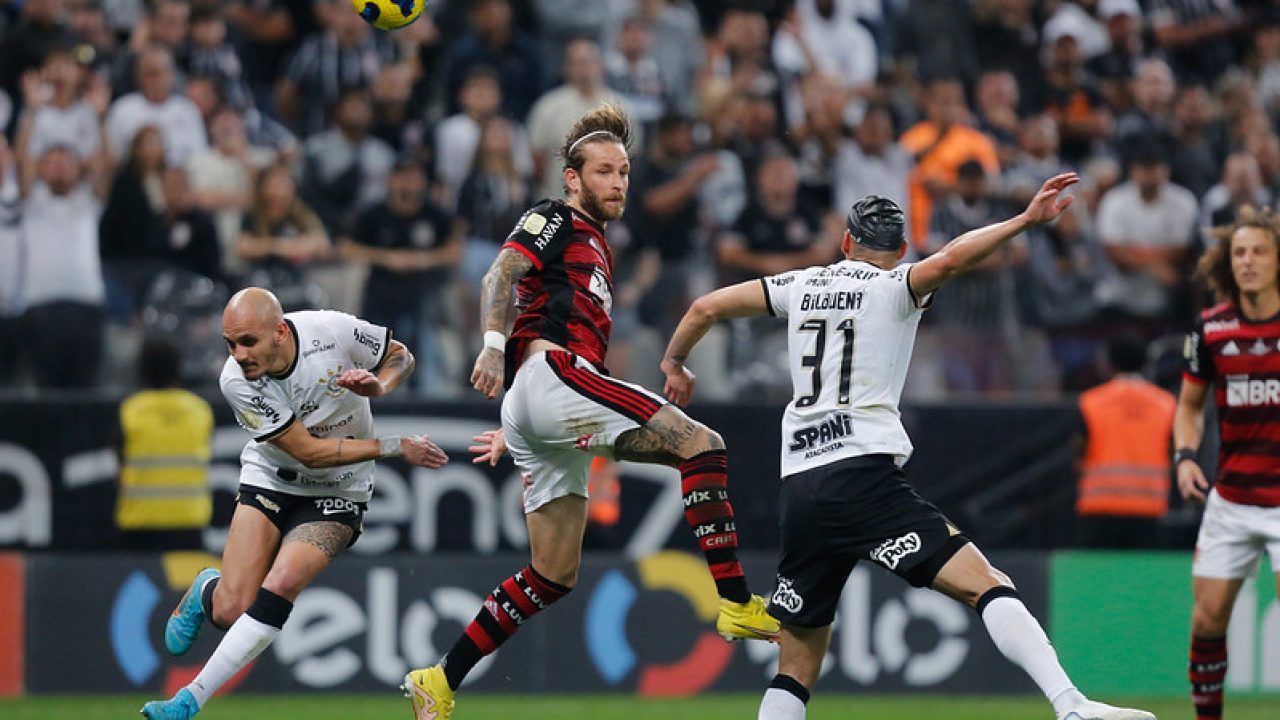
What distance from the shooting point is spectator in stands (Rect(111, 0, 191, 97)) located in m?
16.6

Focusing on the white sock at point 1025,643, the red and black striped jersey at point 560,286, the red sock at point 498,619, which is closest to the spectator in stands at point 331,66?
the red and black striped jersey at point 560,286

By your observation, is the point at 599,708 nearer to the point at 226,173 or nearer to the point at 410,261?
the point at 410,261

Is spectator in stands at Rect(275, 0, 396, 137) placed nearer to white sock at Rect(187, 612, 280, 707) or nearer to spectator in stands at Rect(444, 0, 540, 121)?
spectator in stands at Rect(444, 0, 540, 121)

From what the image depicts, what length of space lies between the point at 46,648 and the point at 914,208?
7729 mm

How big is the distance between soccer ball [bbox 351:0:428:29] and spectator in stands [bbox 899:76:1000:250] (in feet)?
22.4

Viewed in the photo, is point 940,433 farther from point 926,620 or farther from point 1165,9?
point 1165,9

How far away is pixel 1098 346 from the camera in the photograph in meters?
15.9

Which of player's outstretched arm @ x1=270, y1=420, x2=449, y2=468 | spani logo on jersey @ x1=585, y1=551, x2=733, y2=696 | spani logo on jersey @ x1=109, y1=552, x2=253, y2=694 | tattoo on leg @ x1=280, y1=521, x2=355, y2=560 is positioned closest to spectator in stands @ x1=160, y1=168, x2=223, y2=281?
spani logo on jersey @ x1=109, y1=552, x2=253, y2=694

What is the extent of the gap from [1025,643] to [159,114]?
10.0m

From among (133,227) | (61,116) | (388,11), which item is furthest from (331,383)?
(61,116)

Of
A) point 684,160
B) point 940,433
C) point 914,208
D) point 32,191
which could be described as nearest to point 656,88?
point 684,160

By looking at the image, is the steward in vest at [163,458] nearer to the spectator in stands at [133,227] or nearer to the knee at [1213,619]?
the spectator in stands at [133,227]

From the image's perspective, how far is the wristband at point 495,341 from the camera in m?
9.04

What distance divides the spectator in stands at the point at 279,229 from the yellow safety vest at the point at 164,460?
123 centimetres
